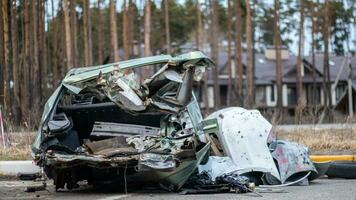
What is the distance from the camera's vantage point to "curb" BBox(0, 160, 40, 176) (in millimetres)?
10766

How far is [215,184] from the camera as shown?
8.55 m

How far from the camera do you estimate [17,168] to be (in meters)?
10.8

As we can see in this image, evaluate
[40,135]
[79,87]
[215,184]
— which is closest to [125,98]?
[79,87]

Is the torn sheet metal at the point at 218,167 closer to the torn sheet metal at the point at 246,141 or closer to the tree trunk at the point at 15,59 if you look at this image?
the torn sheet metal at the point at 246,141

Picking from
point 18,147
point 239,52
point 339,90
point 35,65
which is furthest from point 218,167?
point 339,90

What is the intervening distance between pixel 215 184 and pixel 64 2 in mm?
18088

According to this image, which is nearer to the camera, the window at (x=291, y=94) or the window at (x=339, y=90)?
the window at (x=291, y=94)

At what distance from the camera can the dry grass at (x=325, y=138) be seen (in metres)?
12.7

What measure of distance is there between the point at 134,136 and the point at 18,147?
4.40m

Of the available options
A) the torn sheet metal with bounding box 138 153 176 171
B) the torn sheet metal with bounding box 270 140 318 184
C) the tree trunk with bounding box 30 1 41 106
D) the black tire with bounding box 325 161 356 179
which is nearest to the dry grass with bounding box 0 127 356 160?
the black tire with bounding box 325 161 356 179

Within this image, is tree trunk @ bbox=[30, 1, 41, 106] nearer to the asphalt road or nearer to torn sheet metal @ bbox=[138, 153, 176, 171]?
the asphalt road

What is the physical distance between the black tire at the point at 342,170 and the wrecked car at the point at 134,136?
2888mm

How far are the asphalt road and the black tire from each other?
2.36 feet

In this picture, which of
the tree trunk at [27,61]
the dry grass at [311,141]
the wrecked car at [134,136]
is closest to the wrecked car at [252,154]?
the wrecked car at [134,136]
